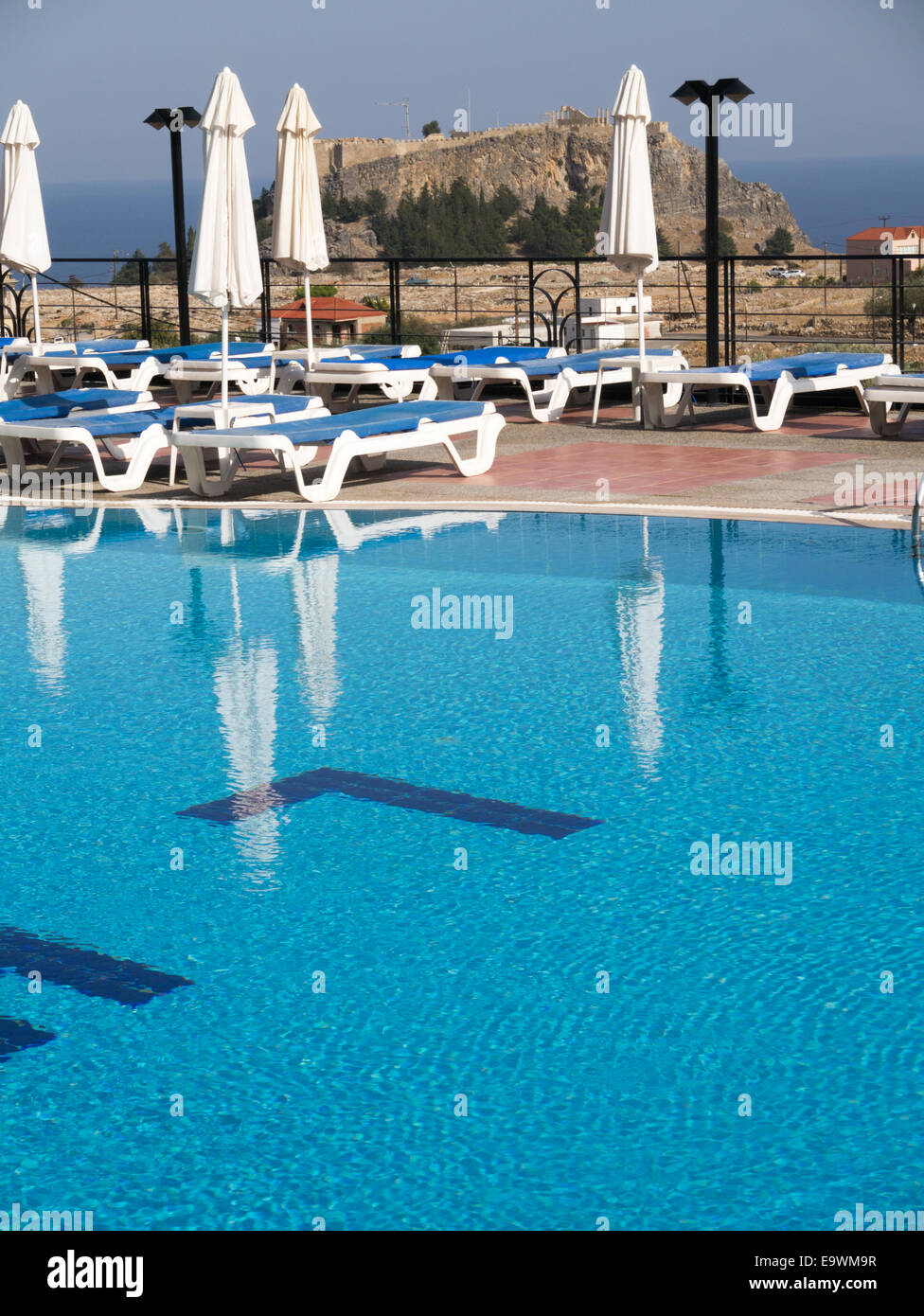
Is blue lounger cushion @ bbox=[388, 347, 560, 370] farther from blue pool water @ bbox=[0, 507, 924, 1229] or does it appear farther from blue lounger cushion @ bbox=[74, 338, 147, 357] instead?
blue pool water @ bbox=[0, 507, 924, 1229]

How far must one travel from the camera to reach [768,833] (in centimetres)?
466

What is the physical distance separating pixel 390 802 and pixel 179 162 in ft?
44.7

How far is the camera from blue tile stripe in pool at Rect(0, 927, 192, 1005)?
147 inches

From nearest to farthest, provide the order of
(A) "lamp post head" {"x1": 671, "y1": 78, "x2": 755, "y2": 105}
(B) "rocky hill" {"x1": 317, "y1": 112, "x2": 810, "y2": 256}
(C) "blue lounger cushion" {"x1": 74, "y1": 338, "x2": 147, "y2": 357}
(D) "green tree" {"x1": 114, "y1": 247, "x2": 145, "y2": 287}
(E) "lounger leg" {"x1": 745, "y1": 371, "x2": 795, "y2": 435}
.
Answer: (E) "lounger leg" {"x1": 745, "y1": 371, "x2": 795, "y2": 435}, (A) "lamp post head" {"x1": 671, "y1": 78, "x2": 755, "y2": 105}, (C) "blue lounger cushion" {"x1": 74, "y1": 338, "x2": 147, "y2": 357}, (D) "green tree" {"x1": 114, "y1": 247, "x2": 145, "y2": 287}, (B) "rocky hill" {"x1": 317, "y1": 112, "x2": 810, "y2": 256}

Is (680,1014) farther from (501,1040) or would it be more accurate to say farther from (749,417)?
(749,417)

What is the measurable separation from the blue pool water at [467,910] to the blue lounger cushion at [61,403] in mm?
3369

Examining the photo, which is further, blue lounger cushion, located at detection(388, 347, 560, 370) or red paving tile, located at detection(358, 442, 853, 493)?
blue lounger cushion, located at detection(388, 347, 560, 370)

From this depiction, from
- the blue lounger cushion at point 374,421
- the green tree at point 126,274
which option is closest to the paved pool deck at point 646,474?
the blue lounger cushion at point 374,421

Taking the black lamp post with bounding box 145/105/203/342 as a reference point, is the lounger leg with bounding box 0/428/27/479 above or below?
below

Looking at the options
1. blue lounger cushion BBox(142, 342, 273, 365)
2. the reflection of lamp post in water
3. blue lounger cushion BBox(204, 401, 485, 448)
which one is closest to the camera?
the reflection of lamp post in water

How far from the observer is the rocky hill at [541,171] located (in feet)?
488

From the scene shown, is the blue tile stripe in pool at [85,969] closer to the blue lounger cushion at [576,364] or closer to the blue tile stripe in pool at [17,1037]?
the blue tile stripe in pool at [17,1037]

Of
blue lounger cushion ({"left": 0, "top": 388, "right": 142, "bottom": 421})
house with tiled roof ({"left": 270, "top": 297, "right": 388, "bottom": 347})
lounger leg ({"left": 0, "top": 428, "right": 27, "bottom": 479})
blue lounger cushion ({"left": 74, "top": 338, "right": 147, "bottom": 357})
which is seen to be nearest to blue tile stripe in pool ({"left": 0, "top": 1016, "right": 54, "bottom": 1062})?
blue lounger cushion ({"left": 0, "top": 388, "right": 142, "bottom": 421})

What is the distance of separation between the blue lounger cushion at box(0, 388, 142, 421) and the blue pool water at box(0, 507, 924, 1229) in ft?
11.1
